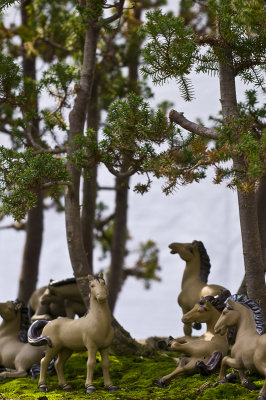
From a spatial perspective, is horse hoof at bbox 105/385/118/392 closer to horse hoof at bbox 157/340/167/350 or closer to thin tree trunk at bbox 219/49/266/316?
thin tree trunk at bbox 219/49/266/316

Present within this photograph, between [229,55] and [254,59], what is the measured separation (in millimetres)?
147

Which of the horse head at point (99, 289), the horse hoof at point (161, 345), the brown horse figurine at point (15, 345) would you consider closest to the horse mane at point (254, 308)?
the horse head at point (99, 289)

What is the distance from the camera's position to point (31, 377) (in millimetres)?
4367

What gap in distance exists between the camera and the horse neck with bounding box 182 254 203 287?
471 cm

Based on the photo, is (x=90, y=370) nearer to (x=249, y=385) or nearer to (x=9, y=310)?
(x=249, y=385)

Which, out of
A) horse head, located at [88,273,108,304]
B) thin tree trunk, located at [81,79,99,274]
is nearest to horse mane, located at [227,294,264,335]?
horse head, located at [88,273,108,304]

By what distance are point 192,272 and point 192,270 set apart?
2 cm

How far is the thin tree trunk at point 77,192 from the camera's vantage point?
4.81 m

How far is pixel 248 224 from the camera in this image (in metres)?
3.96

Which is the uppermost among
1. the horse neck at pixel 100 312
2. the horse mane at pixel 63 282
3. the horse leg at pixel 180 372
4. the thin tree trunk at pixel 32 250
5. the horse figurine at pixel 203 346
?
the thin tree trunk at pixel 32 250

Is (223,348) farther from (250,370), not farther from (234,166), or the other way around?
(234,166)

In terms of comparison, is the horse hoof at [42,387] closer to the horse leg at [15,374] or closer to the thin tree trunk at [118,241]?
the horse leg at [15,374]

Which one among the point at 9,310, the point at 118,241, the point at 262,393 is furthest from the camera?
the point at 118,241

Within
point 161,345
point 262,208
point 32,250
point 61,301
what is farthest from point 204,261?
point 32,250
